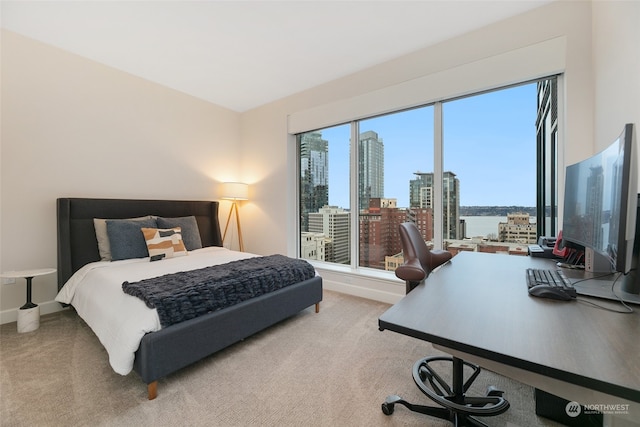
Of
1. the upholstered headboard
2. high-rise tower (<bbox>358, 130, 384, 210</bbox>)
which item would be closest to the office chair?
high-rise tower (<bbox>358, 130, 384, 210</bbox>)

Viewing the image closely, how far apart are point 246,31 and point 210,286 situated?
2397mm

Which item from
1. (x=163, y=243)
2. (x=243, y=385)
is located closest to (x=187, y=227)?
(x=163, y=243)

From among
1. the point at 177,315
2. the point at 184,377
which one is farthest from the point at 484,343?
the point at 184,377

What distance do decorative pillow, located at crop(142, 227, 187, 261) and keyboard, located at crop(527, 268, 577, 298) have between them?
124 inches

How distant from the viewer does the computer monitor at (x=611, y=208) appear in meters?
0.88

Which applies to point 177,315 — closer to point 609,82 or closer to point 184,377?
point 184,377

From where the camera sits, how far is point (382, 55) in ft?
9.88

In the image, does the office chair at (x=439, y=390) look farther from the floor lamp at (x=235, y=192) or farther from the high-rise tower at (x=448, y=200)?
the floor lamp at (x=235, y=192)

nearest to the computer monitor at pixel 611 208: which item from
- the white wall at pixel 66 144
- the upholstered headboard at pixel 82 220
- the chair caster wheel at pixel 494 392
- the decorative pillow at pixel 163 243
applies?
the chair caster wheel at pixel 494 392

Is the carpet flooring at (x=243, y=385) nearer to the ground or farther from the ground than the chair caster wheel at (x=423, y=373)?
nearer to the ground

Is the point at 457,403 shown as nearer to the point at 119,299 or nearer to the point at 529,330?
the point at 529,330

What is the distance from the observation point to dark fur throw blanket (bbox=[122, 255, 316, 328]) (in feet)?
5.59

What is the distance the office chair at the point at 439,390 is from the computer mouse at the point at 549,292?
478 mm

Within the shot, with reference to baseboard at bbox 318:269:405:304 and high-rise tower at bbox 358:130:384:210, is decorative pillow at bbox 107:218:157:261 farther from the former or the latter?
high-rise tower at bbox 358:130:384:210
